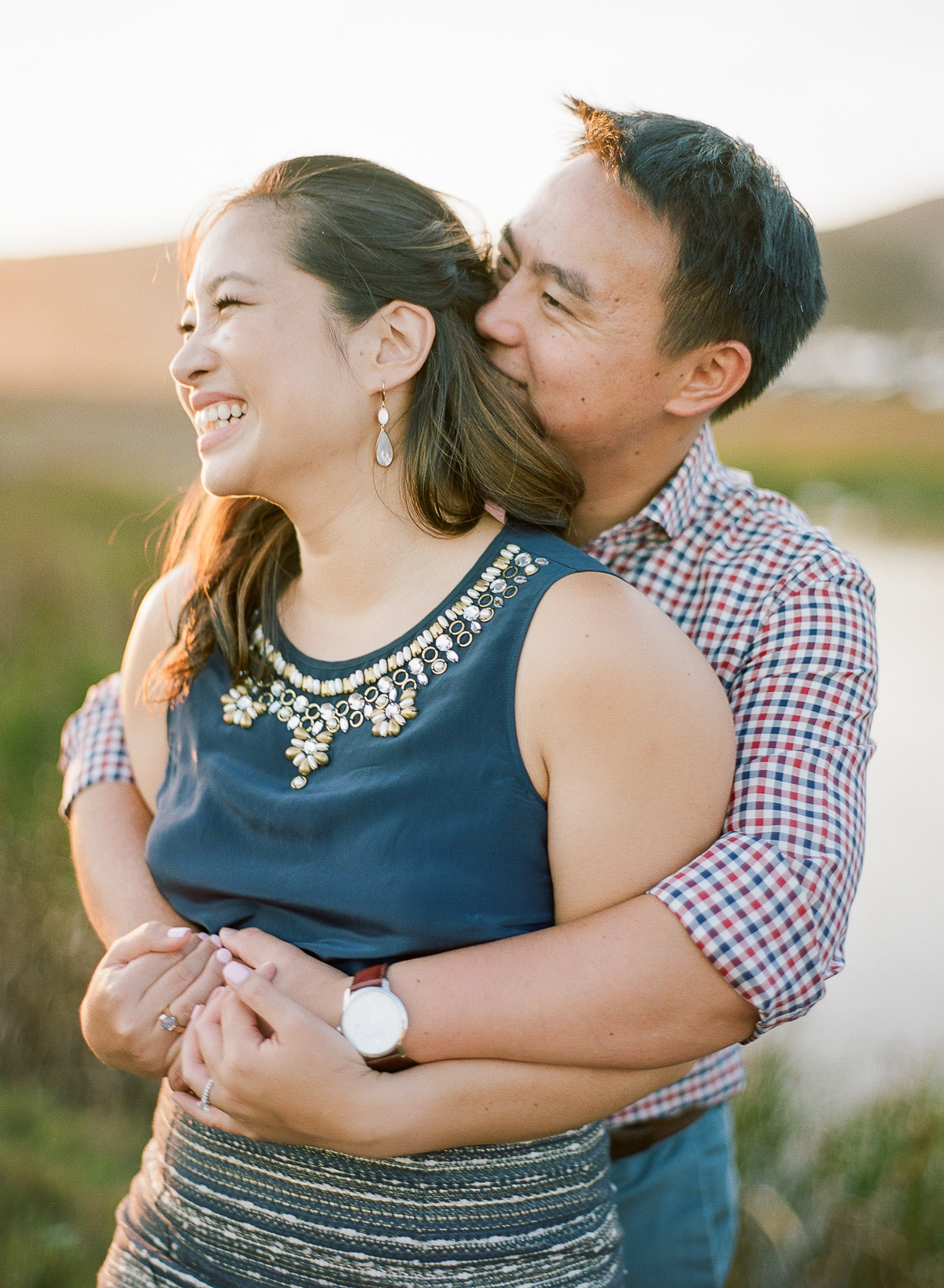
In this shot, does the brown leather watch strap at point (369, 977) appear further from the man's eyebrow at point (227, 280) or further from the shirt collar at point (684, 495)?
the man's eyebrow at point (227, 280)

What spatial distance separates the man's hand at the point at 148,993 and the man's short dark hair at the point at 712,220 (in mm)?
1235

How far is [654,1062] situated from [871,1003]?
331 centimetres

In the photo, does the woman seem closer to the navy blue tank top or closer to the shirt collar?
the navy blue tank top

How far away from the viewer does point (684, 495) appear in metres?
1.81

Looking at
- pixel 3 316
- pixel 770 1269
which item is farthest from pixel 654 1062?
pixel 3 316

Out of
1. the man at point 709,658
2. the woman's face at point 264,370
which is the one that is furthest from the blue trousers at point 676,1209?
the woman's face at point 264,370

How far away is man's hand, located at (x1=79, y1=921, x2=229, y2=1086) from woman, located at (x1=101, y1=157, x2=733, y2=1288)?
0.07 m

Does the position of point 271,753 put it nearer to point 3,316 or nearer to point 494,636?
point 494,636

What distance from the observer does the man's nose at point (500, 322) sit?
171 centimetres

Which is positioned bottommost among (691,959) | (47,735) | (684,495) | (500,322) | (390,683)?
(47,735)

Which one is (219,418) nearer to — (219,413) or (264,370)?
(219,413)

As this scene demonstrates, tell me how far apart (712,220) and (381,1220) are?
5.26 feet

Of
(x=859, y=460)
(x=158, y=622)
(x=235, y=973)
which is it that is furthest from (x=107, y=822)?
(x=859, y=460)

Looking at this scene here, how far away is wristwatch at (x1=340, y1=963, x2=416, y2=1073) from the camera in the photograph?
1342 mm
